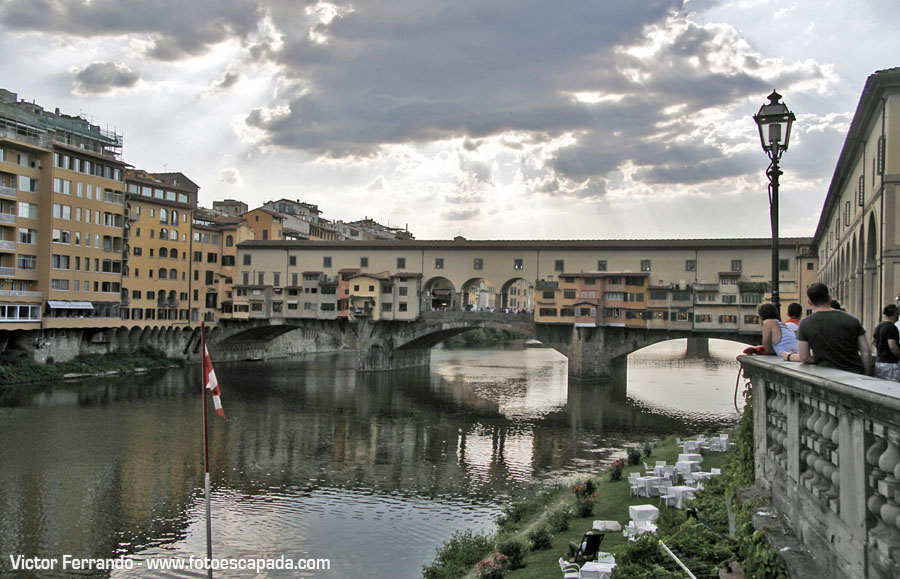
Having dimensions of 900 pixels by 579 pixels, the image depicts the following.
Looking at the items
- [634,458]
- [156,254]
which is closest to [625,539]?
[634,458]

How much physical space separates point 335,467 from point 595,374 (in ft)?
97.3

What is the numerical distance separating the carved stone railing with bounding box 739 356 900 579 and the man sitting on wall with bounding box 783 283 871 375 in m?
0.27

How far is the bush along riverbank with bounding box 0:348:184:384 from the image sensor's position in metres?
44.8

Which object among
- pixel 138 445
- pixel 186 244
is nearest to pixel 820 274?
pixel 138 445

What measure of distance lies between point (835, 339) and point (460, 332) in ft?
175

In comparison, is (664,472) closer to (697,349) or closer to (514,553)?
(514,553)

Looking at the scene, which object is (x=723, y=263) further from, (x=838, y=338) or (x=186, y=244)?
(x=838, y=338)

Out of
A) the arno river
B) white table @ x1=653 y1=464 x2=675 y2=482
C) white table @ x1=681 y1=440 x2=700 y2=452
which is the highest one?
white table @ x1=653 y1=464 x2=675 y2=482

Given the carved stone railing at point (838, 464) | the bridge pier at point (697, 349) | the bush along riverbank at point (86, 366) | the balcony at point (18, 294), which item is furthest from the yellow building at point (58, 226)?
the bridge pier at point (697, 349)

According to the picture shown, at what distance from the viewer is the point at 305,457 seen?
92.9ft

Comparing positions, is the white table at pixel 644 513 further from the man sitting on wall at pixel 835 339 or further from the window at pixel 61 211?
the window at pixel 61 211

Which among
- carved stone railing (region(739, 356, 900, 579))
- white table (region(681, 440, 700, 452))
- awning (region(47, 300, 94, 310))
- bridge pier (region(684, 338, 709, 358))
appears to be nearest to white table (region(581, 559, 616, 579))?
carved stone railing (region(739, 356, 900, 579))

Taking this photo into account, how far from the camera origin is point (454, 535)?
18531mm

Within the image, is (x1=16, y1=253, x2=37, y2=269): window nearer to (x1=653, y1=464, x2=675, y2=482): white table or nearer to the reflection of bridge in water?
the reflection of bridge in water
